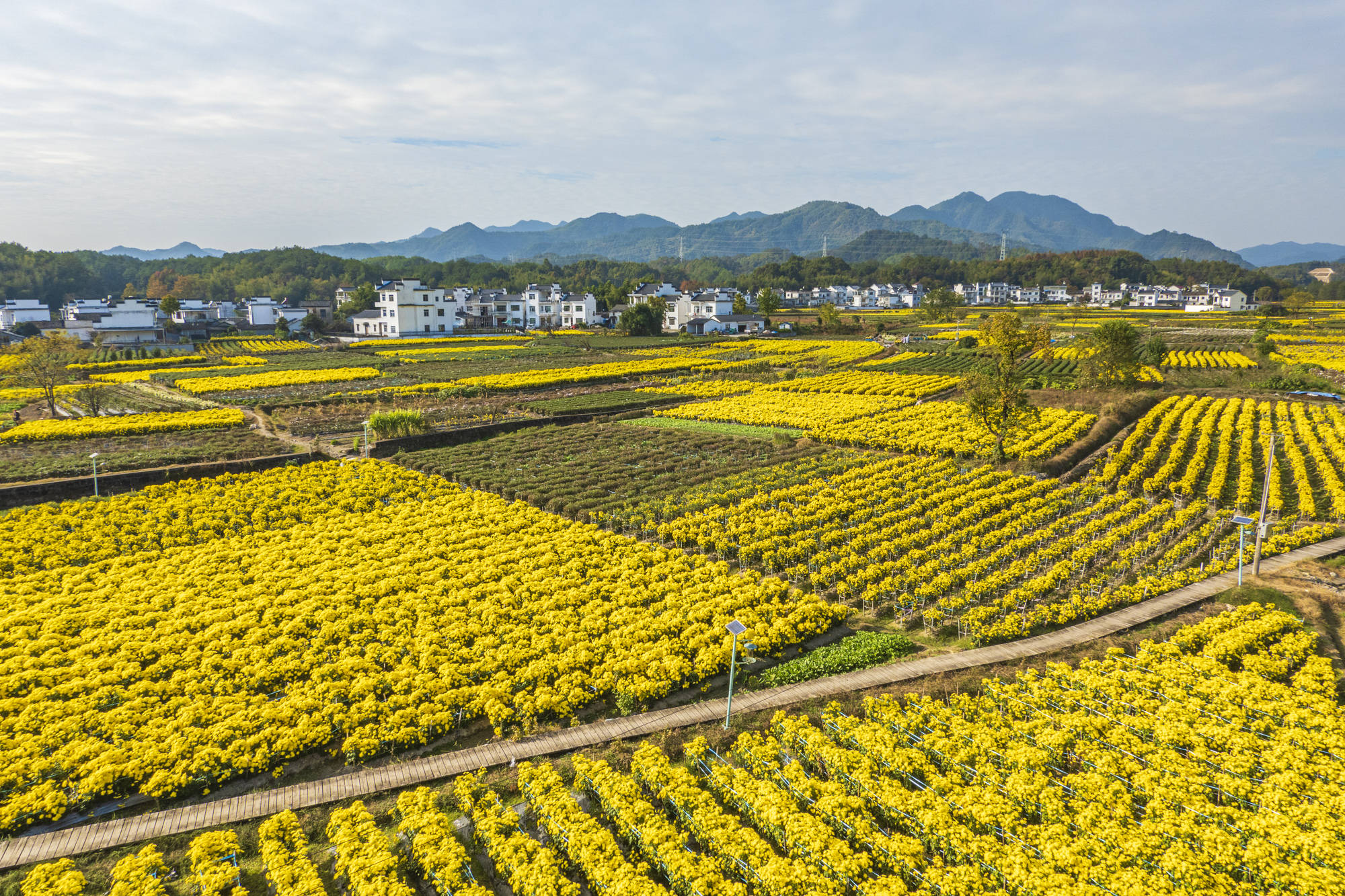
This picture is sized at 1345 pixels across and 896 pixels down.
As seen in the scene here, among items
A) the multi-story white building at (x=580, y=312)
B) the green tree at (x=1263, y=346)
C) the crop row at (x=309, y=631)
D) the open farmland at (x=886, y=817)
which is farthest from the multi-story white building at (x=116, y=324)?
the green tree at (x=1263, y=346)

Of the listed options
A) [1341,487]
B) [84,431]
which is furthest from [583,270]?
[1341,487]

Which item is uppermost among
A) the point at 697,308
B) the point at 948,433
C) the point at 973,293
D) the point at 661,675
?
the point at 973,293

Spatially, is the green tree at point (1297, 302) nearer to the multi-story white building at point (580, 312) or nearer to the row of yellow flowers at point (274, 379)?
the multi-story white building at point (580, 312)

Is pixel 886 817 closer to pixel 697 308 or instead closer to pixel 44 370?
pixel 44 370

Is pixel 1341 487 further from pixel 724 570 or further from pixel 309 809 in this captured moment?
pixel 309 809

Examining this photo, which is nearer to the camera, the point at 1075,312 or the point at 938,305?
the point at 938,305

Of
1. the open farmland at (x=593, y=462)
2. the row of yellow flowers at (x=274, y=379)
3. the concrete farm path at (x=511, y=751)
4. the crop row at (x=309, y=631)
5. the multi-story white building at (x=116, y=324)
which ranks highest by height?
the multi-story white building at (x=116, y=324)

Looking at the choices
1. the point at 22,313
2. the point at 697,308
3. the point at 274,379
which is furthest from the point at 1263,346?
the point at 22,313
